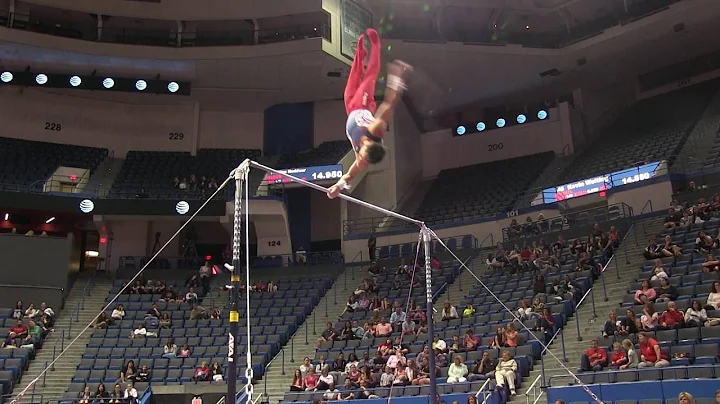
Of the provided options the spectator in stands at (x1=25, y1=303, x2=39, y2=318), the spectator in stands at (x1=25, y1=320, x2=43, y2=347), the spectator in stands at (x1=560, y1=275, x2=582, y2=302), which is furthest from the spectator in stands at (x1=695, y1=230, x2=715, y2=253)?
Result: the spectator in stands at (x1=25, y1=303, x2=39, y2=318)

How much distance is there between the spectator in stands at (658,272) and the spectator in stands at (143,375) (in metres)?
12.0

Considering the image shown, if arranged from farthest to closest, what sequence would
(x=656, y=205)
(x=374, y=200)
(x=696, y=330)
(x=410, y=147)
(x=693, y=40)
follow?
(x=410, y=147) → (x=374, y=200) → (x=693, y=40) → (x=656, y=205) → (x=696, y=330)

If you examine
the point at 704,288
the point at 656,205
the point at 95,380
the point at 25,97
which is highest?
the point at 25,97

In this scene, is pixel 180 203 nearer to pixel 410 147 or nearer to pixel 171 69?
pixel 171 69

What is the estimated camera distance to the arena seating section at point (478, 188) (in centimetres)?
2369

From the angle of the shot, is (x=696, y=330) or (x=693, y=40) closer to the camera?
(x=696, y=330)

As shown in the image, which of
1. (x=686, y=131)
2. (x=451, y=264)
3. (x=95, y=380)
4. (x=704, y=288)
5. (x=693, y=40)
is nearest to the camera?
(x=704, y=288)

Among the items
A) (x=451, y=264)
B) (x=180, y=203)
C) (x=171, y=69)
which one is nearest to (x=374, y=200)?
(x=451, y=264)

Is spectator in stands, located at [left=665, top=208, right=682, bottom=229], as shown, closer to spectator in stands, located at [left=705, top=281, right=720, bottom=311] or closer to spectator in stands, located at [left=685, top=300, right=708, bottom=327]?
spectator in stands, located at [left=705, top=281, right=720, bottom=311]

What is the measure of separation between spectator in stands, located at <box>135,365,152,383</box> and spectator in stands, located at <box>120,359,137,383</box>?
107 mm

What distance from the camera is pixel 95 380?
1582cm

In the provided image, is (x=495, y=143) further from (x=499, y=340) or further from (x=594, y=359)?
(x=594, y=359)

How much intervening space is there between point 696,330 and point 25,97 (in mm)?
25407

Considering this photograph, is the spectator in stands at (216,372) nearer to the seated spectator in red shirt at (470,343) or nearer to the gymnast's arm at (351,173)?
the seated spectator in red shirt at (470,343)
